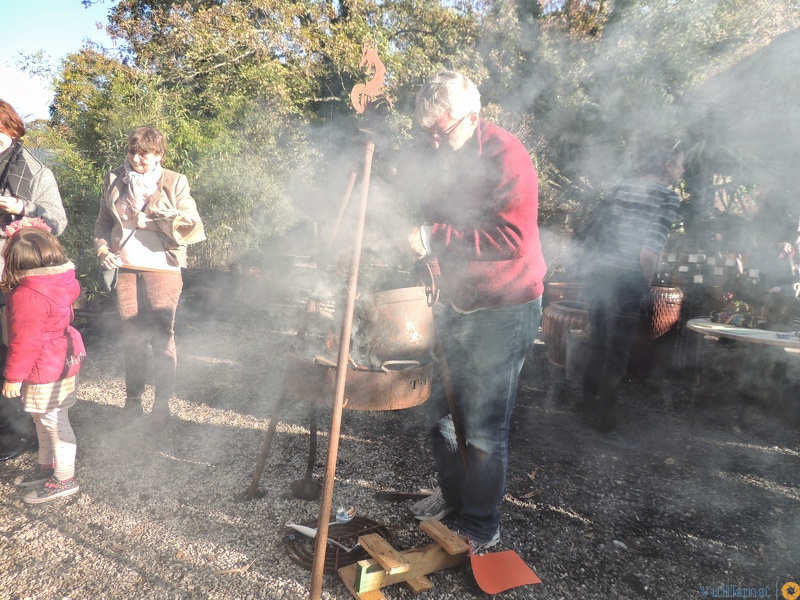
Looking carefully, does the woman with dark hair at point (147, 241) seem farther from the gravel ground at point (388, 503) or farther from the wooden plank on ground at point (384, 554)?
the wooden plank on ground at point (384, 554)

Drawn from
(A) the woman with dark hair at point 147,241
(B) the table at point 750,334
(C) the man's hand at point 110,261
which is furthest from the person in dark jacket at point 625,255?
(C) the man's hand at point 110,261

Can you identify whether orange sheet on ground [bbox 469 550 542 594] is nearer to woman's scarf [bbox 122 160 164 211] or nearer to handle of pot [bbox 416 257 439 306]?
handle of pot [bbox 416 257 439 306]

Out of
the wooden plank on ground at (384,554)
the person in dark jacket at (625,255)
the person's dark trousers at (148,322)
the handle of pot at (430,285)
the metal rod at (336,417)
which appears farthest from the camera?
the person in dark jacket at (625,255)

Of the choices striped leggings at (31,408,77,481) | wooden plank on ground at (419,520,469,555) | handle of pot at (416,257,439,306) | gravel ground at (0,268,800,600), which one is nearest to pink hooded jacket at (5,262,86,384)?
striped leggings at (31,408,77,481)

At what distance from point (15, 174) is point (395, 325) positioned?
2555 mm

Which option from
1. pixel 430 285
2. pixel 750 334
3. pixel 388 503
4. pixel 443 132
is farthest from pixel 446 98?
pixel 750 334

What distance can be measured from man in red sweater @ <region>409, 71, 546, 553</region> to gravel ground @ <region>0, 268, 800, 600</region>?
21.9 inches

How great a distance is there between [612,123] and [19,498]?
33.4 ft

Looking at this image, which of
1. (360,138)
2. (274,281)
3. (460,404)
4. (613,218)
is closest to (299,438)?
(460,404)

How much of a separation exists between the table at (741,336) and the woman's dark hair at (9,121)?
564 cm

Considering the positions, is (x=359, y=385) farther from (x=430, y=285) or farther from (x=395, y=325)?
(x=430, y=285)

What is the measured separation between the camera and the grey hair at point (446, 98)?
1.96 metres

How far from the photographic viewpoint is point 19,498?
8.54 feet

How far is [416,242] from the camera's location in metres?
2.10
